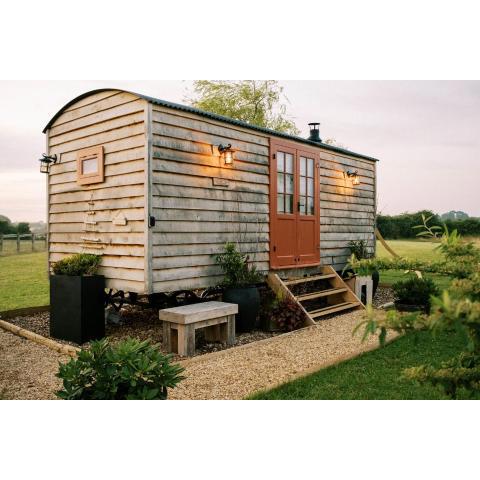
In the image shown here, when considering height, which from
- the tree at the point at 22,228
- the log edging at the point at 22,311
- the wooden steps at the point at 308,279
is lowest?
the log edging at the point at 22,311

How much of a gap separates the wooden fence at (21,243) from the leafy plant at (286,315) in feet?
18.0

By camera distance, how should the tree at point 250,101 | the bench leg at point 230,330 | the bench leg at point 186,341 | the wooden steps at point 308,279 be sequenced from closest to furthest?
the bench leg at point 186,341 < the bench leg at point 230,330 < the wooden steps at point 308,279 < the tree at point 250,101

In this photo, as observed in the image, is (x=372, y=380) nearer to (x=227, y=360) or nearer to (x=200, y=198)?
(x=227, y=360)

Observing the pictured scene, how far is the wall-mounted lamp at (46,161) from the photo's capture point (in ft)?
22.7

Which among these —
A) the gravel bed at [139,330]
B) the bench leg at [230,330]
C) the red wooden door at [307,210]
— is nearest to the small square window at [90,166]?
the gravel bed at [139,330]

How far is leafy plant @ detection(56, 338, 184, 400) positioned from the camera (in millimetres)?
2546

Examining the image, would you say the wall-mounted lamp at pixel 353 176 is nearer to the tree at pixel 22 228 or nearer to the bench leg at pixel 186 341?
the bench leg at pixel 186 341

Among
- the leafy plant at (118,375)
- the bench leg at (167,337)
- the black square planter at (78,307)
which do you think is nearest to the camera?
the leafy plant at (118,375)

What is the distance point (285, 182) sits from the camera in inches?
292

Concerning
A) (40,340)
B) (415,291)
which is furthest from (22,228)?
(415,291)

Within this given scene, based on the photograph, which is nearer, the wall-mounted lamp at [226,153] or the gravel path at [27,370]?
the gravel path at [27,370]

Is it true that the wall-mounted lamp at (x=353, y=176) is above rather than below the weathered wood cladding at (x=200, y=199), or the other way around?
above

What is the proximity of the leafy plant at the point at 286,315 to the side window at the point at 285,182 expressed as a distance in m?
1.64

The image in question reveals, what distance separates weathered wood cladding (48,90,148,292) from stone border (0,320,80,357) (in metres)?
0.95
